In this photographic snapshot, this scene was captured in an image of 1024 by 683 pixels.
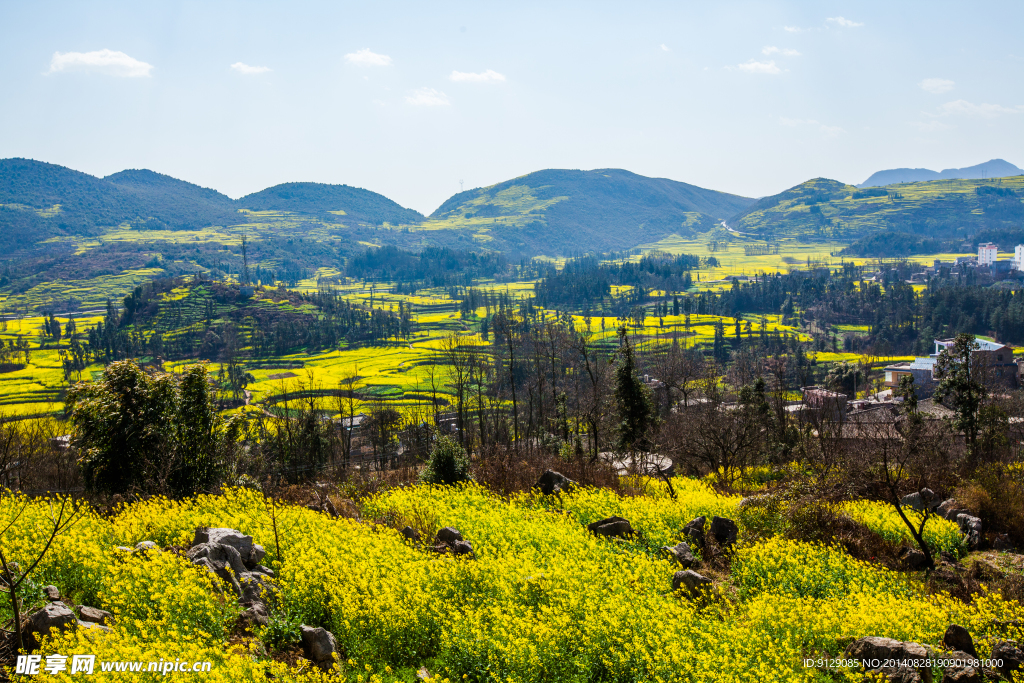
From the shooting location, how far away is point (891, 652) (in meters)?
9.12

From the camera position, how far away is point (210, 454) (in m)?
20.8

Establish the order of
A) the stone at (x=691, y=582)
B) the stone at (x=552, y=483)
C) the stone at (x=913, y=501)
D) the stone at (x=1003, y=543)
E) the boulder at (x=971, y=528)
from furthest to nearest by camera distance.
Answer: the stone at (x=913, y=501) → the stone at (x=552, y=483) → the boulder at (x=971, y=528) → the stone at (x=1003, y=543) → the stone at (x=691, y=582)

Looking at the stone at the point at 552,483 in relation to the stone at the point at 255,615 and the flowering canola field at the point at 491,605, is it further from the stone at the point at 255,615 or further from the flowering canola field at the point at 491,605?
the stone at the point at 255,615

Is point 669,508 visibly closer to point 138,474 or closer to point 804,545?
point 804,545

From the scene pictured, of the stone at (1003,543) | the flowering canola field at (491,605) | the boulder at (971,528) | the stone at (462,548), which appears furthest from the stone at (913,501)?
the stone at (462,548)

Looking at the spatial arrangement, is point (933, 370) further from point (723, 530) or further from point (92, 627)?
point (92, 627)

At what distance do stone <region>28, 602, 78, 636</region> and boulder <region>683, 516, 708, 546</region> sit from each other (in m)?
12.8

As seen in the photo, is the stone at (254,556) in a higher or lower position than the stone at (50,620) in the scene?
lower

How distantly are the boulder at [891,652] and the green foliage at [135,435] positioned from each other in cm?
1770

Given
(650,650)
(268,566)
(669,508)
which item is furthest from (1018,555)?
(268,566)

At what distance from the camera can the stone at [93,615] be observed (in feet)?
29.6

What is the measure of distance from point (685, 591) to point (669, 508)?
5612mm

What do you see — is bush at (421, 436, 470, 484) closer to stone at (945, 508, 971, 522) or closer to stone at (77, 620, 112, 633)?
stone at (77, 620, 112, 633)

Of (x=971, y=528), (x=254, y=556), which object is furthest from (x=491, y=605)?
(x=971, y=528)
